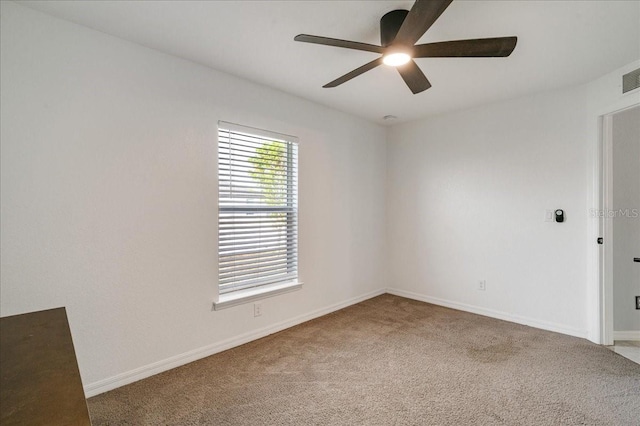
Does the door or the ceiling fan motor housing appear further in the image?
the door

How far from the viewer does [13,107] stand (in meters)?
1.86

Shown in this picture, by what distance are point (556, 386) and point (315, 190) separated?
268 cm

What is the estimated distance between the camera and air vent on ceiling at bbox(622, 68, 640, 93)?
253cm

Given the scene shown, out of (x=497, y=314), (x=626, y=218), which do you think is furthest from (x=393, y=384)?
(x=626, y=218)

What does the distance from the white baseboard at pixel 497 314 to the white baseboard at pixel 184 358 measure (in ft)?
Result: 4.55

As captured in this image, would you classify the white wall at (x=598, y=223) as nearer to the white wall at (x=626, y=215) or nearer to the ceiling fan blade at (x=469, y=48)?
the white wall at (x=626, y=215)

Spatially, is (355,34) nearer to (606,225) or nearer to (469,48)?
(469,48)

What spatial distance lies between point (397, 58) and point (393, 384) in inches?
88.3

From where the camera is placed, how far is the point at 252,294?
2.96 meters

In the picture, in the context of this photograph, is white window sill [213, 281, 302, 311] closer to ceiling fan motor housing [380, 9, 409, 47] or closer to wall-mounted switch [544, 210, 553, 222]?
ceiling fan motor housing [380, 9, 409, 47]

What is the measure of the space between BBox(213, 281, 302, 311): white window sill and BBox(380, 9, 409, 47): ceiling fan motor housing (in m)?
2.36

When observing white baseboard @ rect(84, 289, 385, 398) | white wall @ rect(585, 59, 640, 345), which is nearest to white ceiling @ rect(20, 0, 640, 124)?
white wall @ rect(585, 59, 640, 345)

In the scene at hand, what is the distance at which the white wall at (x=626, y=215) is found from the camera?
10.0 ft

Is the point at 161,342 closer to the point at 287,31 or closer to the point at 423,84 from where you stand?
the point at 287,31
